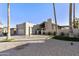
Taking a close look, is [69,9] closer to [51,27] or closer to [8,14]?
[8,14]

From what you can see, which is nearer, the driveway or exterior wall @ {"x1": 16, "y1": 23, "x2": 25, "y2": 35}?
the driveway

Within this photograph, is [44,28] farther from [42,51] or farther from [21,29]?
[42,51]

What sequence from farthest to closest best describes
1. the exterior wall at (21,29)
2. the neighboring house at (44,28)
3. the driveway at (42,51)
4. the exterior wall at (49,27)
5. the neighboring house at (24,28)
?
the exterior wall at (21,29), the neighboring house at (24,28), the neighboring house at (44,28), the exterior wall at (49,27), the driveway at (42,51)

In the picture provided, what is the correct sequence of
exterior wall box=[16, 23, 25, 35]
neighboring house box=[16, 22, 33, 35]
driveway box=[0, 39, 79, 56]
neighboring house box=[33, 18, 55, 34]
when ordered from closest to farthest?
1. driveway box=[0, 39, 79, 56]
2. neighboring house box=[33, 18, 55, 34]
3. neighboring house box=[16, 22, 33, 35]
4. exterior wall box=[16, 23, 25, 35]

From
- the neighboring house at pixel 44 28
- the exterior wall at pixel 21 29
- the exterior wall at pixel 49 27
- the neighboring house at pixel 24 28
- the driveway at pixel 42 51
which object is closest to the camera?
the driveway at pixel 42 51

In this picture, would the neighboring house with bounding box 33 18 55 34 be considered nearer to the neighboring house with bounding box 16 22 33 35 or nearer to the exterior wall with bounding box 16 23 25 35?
the neighboring house with bounding box 16 22 33 35

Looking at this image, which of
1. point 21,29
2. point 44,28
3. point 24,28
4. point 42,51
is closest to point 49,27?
point 44,28

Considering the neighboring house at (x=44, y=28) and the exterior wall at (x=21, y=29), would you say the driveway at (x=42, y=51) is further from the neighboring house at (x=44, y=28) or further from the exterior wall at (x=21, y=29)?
the exterior wall at (x=21, y=29)

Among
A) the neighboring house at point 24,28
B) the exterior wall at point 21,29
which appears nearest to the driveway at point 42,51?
the neighboring house at point 24,28

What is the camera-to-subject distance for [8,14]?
60.8 ft

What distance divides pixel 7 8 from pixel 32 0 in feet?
35.3

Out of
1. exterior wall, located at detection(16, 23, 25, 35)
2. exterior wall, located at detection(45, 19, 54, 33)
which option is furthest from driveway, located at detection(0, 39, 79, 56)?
exterior wall, located at detection(16, 23, 25, 35)

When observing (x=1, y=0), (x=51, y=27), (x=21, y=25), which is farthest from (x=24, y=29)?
(x=1, y=0)

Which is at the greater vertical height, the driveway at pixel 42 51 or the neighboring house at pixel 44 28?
the neighboring house at pixel 44 28
